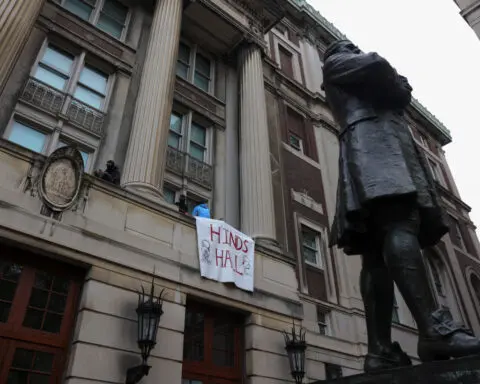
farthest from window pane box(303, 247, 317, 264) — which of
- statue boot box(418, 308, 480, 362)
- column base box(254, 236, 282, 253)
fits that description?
statue boot box(418, 308, 480, 362)

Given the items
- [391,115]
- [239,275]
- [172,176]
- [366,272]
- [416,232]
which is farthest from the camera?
[172,176]

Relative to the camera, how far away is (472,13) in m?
19.1

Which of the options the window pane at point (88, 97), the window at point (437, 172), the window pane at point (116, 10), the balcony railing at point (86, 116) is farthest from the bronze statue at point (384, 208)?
the window at point (437, 172)

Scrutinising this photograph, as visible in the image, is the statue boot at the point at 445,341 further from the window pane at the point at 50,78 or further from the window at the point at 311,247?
the window at the point at 311,247

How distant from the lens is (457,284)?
26156 millimetres

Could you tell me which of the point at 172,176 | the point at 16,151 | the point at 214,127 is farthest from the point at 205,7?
the point at 16,151

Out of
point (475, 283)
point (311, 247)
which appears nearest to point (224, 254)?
point (311, 247)

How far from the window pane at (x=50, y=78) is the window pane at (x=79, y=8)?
3337 mm

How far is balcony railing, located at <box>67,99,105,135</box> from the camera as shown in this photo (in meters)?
12.6

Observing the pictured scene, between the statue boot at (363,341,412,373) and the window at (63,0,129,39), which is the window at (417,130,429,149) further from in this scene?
the statue boot at (363,341,412,373)

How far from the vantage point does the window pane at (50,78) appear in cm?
1257

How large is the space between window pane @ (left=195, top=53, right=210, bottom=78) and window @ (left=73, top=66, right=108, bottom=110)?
5.07m

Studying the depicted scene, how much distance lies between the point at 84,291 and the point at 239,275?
407 centimetres

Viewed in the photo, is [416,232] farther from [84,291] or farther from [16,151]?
[16,151]
